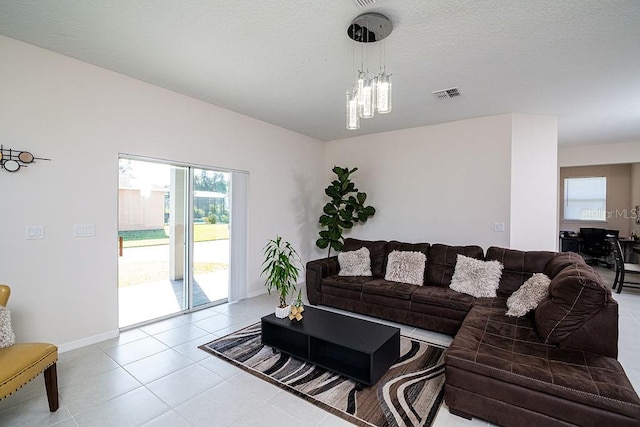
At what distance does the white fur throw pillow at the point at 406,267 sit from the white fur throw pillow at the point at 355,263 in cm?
35

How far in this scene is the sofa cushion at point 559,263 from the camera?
9.34ft

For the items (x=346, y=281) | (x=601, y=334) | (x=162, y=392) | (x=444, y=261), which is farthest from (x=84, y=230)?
(x=601, y=334)

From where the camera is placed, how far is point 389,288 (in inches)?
149

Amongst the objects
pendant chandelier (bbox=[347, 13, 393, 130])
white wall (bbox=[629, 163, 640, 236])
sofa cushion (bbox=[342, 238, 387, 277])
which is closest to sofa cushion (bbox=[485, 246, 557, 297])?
sofa cushion (bbox=[342, 238, 387, 277])

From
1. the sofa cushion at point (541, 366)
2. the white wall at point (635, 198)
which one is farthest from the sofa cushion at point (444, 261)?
the white wall at point (635, 198)

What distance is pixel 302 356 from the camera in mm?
2703

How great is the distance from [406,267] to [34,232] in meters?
4.29

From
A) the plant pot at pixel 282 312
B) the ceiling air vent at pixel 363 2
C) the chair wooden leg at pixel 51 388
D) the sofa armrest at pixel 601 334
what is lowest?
the chair wooden leg at pixel 51 388

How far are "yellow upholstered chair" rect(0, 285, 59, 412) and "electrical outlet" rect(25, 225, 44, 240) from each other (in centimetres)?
74

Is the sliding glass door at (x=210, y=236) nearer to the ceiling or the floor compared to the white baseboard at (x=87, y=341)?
nearer to the ceiling

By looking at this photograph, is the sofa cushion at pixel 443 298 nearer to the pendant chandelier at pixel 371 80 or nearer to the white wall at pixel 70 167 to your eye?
the pendant chandelier at pixel 371 80

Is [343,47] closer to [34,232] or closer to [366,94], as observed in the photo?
[366,94]

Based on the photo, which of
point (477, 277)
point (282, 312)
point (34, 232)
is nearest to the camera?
point (34, 232)

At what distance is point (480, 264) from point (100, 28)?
4.68 metres
